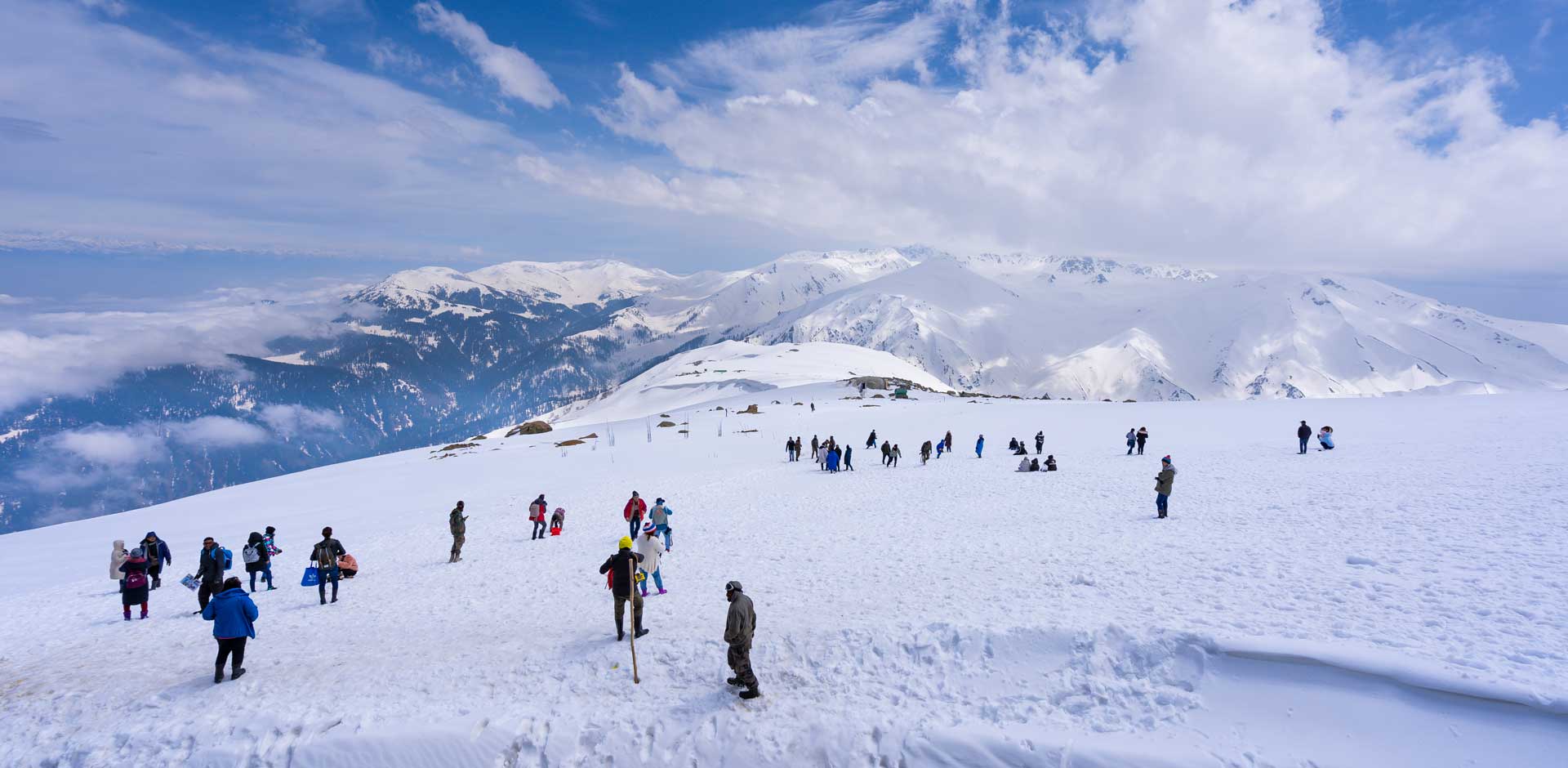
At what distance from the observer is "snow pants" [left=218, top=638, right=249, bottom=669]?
458 inches

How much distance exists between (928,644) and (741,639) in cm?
324

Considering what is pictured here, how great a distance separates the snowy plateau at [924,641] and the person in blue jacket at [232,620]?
1.68 ft

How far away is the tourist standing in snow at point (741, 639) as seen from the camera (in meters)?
10.2

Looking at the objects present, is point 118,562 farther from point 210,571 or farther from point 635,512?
point 635,512

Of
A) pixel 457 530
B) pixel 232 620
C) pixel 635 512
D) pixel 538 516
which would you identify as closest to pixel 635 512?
pixel 635 512

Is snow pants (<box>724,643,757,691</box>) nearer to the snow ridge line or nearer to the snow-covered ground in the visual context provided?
the snow-covered ground

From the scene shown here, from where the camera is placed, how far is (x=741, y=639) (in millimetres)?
10219

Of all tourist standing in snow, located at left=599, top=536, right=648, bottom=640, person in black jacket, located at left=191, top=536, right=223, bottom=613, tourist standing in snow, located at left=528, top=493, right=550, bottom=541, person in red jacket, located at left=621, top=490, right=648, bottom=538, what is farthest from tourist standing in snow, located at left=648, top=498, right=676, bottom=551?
person in black jacket, located at left=191, top=536, right=223, bottom=613

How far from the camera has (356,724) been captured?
10.3m

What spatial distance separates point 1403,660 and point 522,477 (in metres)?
43.4

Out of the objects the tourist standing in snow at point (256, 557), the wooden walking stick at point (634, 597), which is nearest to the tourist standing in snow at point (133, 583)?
the tourist standing in snow at point (256, 557)

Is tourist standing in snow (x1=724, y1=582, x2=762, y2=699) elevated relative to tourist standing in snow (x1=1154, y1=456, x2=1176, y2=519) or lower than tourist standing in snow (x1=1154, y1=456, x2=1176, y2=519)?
lower

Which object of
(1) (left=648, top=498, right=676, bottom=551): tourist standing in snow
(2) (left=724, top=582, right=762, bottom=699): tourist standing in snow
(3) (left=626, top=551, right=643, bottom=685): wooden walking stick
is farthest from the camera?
(1) (left=648, top=498, right=676, bottom=551): tourist standing in snow

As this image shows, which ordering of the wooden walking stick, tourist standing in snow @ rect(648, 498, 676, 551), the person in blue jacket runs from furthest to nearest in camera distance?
tourist standing in snow @ rect(648, 498, 676, 551), the wooden walking stick, the person in blue jacket
